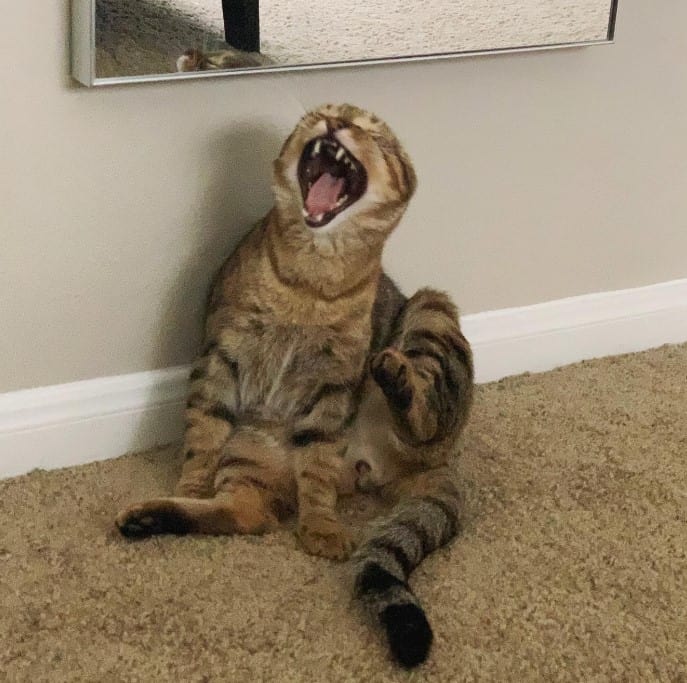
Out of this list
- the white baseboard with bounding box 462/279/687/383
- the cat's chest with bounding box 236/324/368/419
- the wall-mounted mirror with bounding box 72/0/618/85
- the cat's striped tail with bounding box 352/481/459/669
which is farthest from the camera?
the white baseboard with bounding box 462/279/687/383

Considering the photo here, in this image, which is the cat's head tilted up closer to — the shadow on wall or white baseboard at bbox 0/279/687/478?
the shadow on wall

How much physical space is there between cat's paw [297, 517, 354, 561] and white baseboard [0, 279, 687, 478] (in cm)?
37

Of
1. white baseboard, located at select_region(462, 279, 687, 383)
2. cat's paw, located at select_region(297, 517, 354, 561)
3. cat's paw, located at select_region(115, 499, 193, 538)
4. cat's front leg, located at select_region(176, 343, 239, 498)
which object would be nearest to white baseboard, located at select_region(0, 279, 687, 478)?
white baseboard, located at select_region(462, 279, 687, 383)

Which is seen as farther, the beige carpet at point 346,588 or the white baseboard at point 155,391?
the white baseboard at point 155,391

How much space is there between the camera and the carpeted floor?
1.45 meters

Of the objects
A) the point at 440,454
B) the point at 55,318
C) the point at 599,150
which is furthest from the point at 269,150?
the point at 599,150

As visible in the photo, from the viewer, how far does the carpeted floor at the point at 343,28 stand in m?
1.45

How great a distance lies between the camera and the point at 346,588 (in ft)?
4.61

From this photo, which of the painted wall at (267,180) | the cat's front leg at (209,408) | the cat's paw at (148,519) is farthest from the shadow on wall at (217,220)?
the cat's paw at (148,519)

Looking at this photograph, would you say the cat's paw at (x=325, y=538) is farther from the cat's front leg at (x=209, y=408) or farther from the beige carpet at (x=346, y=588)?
the cat's front leg at (x=209, y=408)

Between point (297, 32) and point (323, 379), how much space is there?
55 cm

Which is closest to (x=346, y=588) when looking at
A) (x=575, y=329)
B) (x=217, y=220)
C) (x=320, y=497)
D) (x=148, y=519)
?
(x=320, y=497)

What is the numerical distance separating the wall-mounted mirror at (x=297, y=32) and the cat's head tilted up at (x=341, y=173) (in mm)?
153

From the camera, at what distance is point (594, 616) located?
4.59ft
